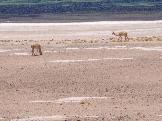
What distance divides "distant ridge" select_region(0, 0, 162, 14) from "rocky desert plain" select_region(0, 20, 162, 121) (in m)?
74.2

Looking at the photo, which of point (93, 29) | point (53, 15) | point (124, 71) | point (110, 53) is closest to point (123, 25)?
point (93, 29)

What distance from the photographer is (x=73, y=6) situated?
428 feet

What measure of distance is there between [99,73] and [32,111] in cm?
1022

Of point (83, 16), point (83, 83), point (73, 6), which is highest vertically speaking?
point (83, 83)

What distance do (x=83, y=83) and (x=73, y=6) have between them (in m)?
103

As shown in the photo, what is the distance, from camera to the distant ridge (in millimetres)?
120562

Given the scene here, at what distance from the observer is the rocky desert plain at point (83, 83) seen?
20500 millimetres

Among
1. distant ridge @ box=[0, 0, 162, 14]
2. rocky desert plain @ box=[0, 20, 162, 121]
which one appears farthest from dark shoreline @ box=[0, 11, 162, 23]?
rocky desert plain @ box=[0, 20, 162, 121]

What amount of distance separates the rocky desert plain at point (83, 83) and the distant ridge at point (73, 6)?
74213 millimetres

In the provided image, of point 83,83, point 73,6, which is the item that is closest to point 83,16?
point 73,6

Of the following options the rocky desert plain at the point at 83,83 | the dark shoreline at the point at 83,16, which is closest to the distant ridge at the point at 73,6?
the dark shoreline at the point at 83,16

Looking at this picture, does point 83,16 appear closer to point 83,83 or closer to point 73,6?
point 73,6

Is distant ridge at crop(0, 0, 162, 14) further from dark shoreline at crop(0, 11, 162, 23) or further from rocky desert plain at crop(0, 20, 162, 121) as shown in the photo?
rocky desert plain at crop(0, 20, 162, 121)

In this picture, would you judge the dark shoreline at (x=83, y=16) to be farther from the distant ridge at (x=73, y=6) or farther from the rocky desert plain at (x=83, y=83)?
the rocky desert plain at (x=83, y=83)
